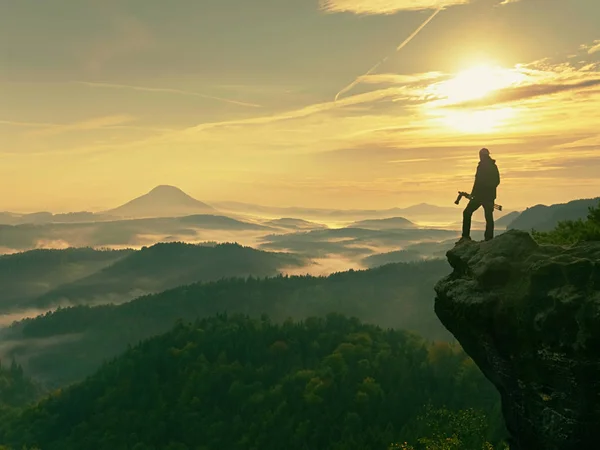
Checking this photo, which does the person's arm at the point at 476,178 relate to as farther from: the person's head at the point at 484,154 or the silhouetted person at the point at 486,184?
the person's head at the point at 484,154

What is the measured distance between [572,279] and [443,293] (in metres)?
6.94

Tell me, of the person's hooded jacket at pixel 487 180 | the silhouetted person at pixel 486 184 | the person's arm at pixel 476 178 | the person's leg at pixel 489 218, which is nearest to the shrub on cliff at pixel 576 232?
the person's leg at pixel 489 218

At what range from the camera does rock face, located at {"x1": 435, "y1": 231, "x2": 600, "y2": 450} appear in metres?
19.1

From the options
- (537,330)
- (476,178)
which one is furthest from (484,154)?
(537,330)

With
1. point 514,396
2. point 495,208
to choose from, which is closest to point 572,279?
point 514,396

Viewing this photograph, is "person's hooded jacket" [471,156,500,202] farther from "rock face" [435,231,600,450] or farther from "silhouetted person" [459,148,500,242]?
"rock face" [435,231,600,450]

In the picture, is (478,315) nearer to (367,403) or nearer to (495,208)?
(495,208)

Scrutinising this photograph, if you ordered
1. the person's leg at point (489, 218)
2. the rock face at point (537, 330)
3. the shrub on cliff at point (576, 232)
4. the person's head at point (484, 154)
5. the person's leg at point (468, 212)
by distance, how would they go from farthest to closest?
the person's leg at point (468, 212) < the person's head at point (484, 154) < the person's leg at point (489, 218) < the shrub on cliff at point (576, 232) < the rock face at point (537, 330)

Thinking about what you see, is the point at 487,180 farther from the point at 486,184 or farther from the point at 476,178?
the point at 476,178

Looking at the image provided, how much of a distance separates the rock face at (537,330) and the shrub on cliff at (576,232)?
8.08 feet

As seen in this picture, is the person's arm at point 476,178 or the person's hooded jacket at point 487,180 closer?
the person's hooded jacket at point 487,180

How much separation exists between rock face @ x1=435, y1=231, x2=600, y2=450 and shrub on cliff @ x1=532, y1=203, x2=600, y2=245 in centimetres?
246

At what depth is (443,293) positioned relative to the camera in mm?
25734

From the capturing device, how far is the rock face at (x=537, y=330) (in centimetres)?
1912
